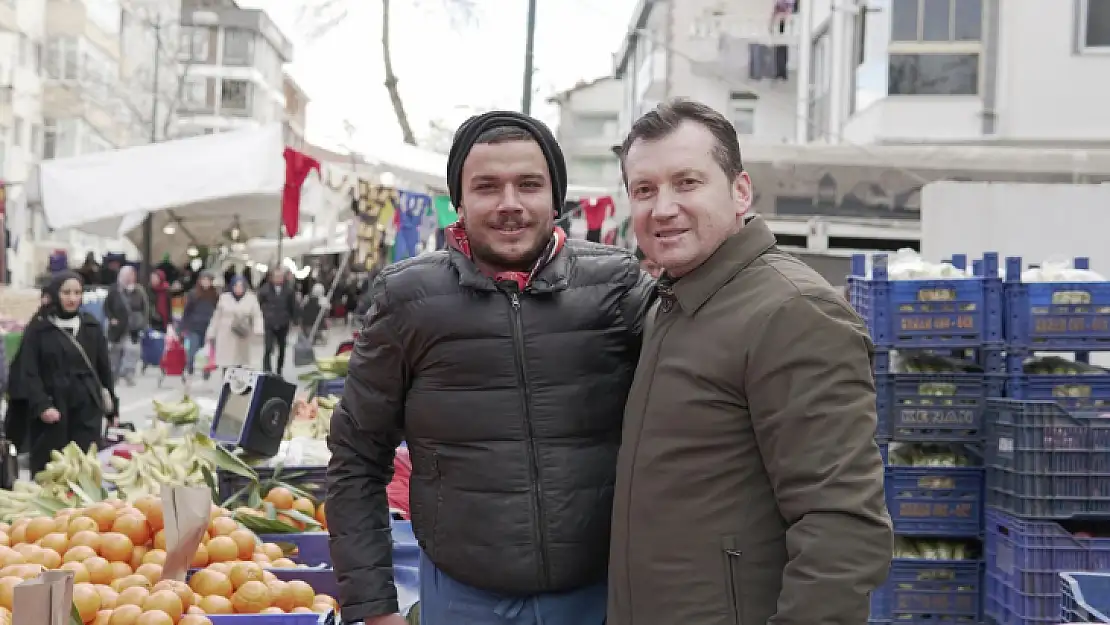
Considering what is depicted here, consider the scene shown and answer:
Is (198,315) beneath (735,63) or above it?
beneath

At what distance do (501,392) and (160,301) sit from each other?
22.5m

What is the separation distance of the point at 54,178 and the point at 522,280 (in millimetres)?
11282

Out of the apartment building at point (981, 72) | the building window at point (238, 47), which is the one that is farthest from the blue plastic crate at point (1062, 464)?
the building window at point (238, 47)

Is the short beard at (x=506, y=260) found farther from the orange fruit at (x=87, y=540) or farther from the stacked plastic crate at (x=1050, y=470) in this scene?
the stacked plastic crate at (x=1050, y=470)

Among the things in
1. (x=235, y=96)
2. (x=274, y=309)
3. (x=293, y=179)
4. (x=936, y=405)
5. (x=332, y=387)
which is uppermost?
(x=235, y=96)

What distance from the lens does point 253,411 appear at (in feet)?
17.1

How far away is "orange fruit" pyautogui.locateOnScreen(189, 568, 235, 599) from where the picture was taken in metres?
3.77

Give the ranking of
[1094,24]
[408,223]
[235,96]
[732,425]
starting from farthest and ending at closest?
[235,96] < [408,223] < [1094,24] < [732,425]

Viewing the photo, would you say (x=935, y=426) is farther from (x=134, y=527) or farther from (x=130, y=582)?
(x=130, y=582)

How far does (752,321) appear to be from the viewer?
88.7 inches

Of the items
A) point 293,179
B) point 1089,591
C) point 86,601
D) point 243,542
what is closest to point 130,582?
point 86,601

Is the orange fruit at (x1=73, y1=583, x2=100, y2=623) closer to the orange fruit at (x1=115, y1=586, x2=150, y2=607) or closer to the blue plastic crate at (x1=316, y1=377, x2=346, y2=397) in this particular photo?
the orange fruit at (x1=115, y1=586, x2=150, y2=607)

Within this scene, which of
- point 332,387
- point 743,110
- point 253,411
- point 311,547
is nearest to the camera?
point 311,547

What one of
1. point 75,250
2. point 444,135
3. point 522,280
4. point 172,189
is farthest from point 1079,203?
point 75,250
